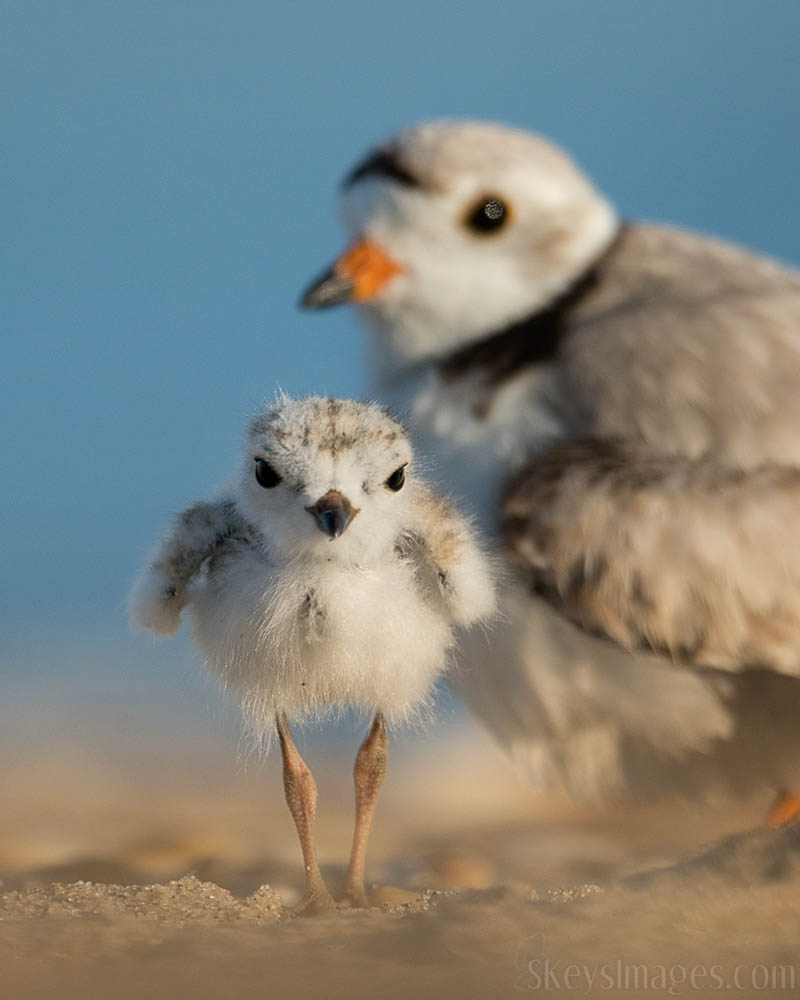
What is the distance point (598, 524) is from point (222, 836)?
210 centimetres

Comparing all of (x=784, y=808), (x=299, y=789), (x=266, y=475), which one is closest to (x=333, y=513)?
(x=266, y=475)

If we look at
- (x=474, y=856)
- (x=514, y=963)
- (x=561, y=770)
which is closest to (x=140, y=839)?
(x=474, y=856)

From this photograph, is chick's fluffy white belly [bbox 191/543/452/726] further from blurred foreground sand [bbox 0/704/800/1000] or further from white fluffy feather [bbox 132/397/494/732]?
blurred foreground sand [bbox 0/704/800/1000]

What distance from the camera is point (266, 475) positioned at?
2217 millimetres

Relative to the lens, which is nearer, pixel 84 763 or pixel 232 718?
pixel 232 718

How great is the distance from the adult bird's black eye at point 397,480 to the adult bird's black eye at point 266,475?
7.3 inches

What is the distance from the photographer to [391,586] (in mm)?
2270

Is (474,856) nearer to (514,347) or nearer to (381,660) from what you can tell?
(514,347)

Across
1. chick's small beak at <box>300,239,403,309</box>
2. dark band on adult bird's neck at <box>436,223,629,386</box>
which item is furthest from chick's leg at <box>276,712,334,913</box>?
chick's small beak at <box>300,239,403,309</box>

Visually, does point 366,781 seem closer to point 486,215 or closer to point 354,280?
point 354,280

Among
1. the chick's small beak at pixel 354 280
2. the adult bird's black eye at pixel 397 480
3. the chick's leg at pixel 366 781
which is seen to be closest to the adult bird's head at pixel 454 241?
the chick's small beak at pixel 354 280

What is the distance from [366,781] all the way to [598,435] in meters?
0.87

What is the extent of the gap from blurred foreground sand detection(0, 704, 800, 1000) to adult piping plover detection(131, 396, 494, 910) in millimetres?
250

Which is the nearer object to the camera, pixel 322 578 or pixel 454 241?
pixel 322 578
